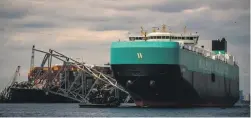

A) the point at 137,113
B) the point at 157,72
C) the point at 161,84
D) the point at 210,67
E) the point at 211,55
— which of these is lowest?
the point at 137,113

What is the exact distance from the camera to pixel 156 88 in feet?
274

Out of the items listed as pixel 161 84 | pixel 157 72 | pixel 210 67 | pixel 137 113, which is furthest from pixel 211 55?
pixel 137 113

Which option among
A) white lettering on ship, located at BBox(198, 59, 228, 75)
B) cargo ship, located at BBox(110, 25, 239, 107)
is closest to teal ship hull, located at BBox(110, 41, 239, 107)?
cargo ship, located at BBox(110, 25, 239, 107)

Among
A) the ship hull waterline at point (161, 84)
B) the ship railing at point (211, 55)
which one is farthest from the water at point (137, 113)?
the ship railing at point (211, 55)

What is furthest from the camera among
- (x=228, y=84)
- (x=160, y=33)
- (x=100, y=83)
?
(x=100, y=83)

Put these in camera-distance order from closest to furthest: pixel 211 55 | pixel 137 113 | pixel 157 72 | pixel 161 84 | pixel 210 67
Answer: pixel 137 113
pixel 157 72
pixel 161 84
pixel 210 67
pixel 211 55

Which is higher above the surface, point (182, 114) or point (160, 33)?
point (160, 33)

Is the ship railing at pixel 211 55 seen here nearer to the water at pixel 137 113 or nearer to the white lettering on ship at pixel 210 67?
the white lettering on ship at pixel 210 67

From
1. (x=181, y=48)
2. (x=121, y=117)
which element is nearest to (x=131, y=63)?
(x=181, y=48)

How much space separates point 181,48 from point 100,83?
145ft

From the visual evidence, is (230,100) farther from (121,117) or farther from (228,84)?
(121,117)

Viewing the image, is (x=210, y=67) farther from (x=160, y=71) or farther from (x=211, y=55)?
(x=160, y=71)

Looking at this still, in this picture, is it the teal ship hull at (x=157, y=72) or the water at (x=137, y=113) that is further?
the teal ship hull at (x=157, y=72)

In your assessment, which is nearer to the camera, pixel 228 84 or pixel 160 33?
pixel 160 33
